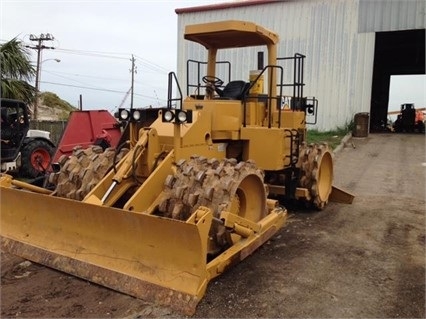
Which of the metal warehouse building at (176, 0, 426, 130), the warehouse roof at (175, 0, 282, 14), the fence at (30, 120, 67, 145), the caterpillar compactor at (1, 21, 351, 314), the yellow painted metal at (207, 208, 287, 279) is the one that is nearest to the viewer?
the caterpillar compactor at (1, 21, 351, 314)

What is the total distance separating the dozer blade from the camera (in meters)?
3.83

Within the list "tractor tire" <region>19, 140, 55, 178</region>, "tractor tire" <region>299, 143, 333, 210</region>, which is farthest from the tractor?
"tractor tire" <region>299, 143, 333, 210</region>

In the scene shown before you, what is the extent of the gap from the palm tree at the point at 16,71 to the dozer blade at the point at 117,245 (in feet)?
29.9

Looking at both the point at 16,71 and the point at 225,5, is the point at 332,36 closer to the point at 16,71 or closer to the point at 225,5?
the point at 225,5

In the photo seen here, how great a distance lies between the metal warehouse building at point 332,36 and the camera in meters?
17.0

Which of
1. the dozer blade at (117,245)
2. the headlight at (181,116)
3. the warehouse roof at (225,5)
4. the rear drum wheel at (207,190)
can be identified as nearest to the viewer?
the dozer blade at (117,245)

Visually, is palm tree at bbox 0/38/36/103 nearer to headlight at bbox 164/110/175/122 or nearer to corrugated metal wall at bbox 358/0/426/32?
headlight at bbox 164/110/175/122

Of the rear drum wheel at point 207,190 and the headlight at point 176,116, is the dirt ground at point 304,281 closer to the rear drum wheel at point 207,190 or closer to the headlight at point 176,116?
the rear drum wheel at point 207,190

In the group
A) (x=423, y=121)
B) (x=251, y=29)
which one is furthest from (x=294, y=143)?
(x=423, y=121)

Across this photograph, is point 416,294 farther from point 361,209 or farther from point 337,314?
point 361,209

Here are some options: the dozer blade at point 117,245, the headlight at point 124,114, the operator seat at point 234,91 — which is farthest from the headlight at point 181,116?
the operator seat at point 234,91

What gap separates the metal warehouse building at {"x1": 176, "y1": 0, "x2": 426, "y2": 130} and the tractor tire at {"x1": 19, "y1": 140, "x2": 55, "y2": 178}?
9.95m

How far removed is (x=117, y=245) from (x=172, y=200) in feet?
2.19

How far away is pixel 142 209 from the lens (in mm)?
4617
